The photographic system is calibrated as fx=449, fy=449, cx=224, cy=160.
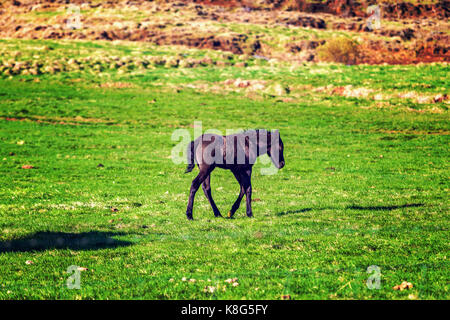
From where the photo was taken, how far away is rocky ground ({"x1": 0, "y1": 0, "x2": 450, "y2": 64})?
448 feet

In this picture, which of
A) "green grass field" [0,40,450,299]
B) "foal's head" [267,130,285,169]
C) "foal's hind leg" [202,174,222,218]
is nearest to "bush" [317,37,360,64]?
"green grass field" [0,40,450,299]

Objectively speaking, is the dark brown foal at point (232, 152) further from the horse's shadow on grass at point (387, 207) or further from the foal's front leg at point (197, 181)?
the horse's shadow on grass at point (387, 207)

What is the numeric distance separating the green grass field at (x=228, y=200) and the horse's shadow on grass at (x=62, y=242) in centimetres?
8

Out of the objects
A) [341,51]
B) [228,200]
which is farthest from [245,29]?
[228,200]

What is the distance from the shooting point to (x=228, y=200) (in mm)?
19828

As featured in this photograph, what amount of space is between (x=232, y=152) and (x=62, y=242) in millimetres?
6209

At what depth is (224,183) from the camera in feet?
81.9

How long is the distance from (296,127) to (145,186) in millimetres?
24366

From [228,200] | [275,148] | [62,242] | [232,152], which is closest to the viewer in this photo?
[62,242]

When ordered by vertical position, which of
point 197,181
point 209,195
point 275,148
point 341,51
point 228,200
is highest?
point 275,148

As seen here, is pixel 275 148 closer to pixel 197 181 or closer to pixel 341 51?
pixel 197 181

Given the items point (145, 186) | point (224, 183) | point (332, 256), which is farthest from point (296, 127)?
point (332, 256)

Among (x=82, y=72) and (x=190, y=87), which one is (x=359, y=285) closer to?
(x=190, y=87)

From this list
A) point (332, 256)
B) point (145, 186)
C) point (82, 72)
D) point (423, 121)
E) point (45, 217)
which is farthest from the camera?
point (82, 72)
